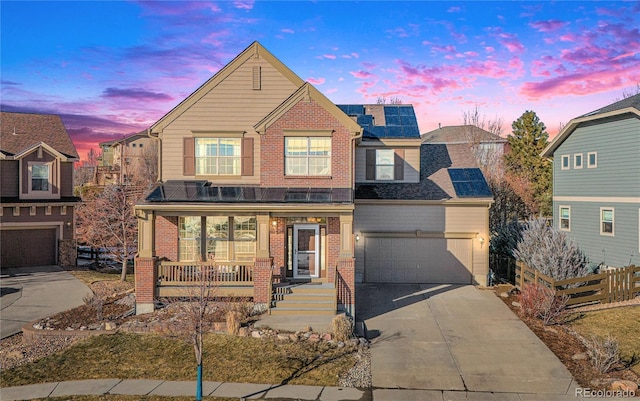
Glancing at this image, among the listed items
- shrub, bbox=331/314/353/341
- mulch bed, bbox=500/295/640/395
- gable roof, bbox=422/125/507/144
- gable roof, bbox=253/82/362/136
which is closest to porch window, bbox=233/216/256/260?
gable roof, bbox=253/82/362/136

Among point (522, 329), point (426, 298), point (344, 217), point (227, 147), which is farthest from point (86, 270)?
point (522, 329)

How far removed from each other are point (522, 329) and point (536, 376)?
350 cm

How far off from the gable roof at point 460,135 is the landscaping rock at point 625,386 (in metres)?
40.3

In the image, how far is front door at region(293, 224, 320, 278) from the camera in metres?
17.0

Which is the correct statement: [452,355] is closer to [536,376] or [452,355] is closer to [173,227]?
[536,376]

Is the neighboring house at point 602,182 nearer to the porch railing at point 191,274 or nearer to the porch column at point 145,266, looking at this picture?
the porch railing at point 191,274

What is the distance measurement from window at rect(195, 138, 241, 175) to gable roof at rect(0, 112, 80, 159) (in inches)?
464

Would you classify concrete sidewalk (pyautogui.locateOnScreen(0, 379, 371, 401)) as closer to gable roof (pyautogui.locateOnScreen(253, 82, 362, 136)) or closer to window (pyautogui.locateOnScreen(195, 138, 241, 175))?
window (pyautogui.locateOnScreen(195, 138, 241, 175))

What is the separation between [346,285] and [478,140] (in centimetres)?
4000

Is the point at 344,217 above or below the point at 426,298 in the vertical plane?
above

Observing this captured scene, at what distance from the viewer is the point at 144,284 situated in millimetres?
15289

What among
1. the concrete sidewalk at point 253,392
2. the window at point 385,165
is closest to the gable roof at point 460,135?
the window at point 385,165

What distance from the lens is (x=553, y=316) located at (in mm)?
14297

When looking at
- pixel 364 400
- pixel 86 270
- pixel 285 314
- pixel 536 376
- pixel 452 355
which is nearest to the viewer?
pixel 364 400
